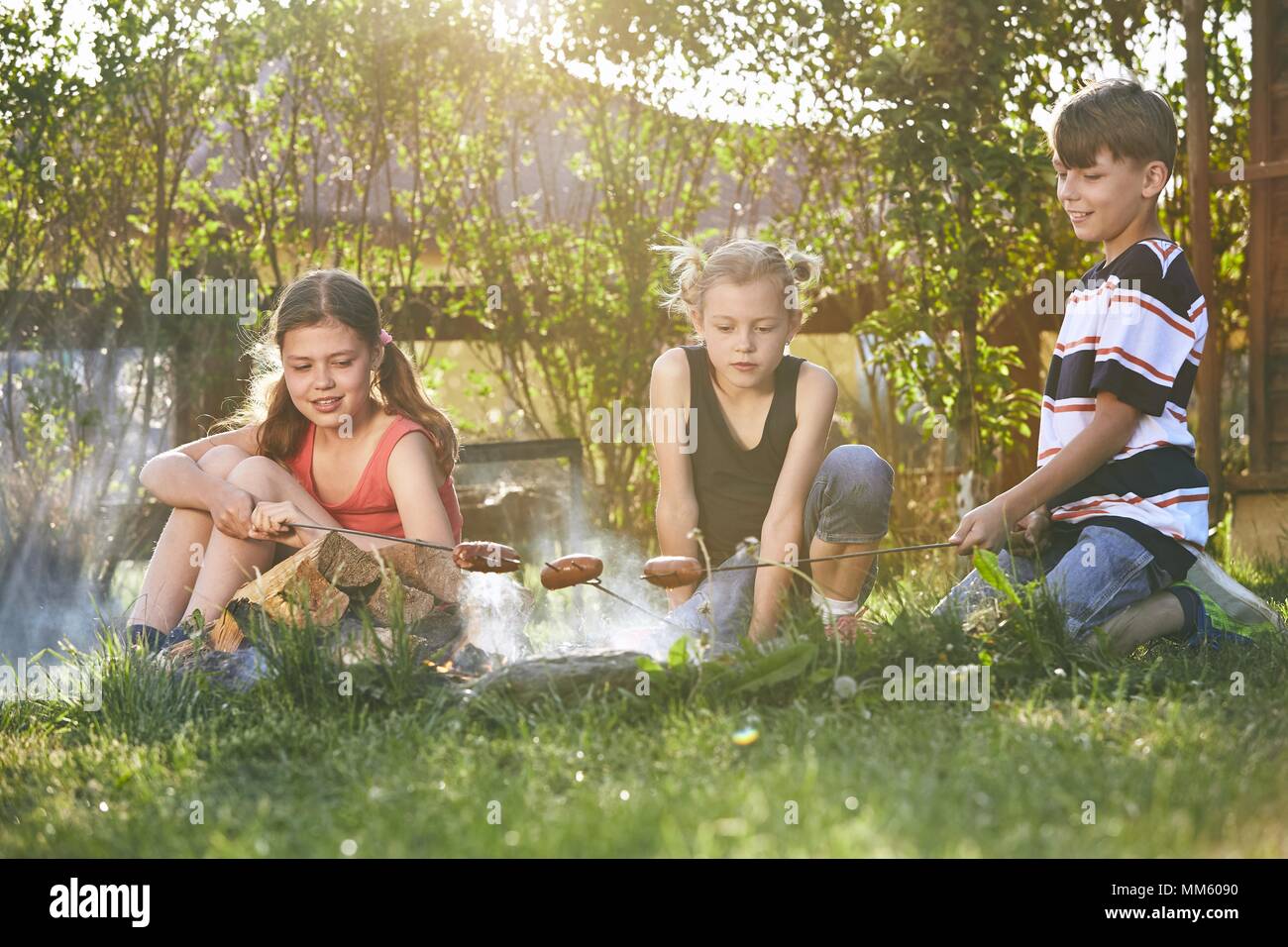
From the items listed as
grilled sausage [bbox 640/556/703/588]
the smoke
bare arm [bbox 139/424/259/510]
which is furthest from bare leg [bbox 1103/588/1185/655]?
the smoke

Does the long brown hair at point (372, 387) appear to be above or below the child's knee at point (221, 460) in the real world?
above

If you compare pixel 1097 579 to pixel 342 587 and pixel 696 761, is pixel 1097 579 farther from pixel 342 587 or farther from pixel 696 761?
pixel 342 587

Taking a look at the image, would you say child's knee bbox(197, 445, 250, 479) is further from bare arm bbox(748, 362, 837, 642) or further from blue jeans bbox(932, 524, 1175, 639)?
blue jeans bbox(932, 524, 1175, 639)

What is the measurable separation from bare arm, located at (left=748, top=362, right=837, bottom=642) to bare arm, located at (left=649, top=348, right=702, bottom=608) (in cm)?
22

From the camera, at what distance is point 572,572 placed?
3047 mm

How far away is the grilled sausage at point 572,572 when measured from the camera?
3.04m

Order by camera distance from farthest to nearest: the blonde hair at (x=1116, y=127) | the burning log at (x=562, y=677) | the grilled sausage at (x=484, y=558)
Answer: the blonde hair at (x=1116, y=127) → the grilled sausage at (x=484, y=558) → the burning log at (x=562, y=677)

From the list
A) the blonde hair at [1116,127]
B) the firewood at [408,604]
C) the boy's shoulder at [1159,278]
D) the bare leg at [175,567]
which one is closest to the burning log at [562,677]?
the firewood at [408,604]

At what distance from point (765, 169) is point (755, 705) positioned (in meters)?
4.44

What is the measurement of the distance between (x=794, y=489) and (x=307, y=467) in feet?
4.39

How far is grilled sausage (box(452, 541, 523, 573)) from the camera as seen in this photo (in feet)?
9.80

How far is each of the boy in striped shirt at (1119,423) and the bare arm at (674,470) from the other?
78 centimetres

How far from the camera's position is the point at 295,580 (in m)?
3.09

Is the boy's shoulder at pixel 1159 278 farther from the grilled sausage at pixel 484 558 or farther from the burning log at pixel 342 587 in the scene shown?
the burning log at pixel 342 587
